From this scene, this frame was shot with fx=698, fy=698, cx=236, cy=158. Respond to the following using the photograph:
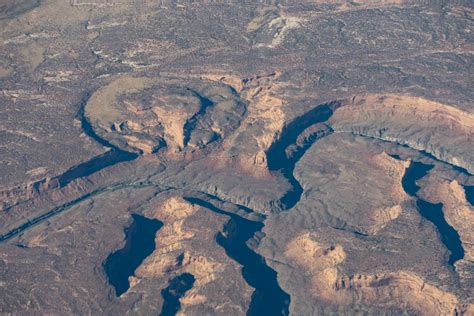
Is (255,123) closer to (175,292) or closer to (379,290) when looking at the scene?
(175,292)

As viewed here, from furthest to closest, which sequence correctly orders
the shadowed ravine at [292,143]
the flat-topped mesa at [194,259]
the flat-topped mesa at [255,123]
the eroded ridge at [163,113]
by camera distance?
the eroded ridge at [163,113], the flat-topped mesa at [255,123], the shadowed ravine at [292,143], the flat-topped mesa at [194,259]

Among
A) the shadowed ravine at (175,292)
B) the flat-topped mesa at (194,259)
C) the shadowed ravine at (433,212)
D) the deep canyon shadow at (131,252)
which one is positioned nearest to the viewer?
the flat-topped mesa at (194,259)

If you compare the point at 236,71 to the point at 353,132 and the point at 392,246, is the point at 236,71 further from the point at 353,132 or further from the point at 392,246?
A: the point at 392,246

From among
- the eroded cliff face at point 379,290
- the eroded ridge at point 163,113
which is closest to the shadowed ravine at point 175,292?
the eroded cliff face at point 379,290

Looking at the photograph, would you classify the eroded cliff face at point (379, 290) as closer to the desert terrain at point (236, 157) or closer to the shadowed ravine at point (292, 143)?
the desert terrain at point (236, 157)

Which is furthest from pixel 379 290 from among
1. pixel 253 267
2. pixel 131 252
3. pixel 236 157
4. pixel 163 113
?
pixel 163 113
